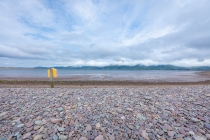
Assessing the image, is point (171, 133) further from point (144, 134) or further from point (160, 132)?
point (144, 134)

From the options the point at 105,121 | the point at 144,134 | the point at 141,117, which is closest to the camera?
the point at 144,134

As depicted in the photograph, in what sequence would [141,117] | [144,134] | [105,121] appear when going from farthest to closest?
[141,117]
[105,121]
[144,134]

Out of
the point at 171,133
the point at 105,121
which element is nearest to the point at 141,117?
the point at 171,133

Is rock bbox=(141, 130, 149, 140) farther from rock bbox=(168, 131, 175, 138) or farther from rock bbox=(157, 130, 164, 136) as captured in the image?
rock bbox=(168, 131, 175, 138)

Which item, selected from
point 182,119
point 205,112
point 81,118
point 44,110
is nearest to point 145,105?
point 182,119

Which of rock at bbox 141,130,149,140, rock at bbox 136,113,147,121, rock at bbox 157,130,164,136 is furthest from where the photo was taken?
rock at bbox 136,113,147,121

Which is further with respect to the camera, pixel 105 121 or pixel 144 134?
pixel 105 121

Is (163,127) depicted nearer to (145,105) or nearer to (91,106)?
(145,105)

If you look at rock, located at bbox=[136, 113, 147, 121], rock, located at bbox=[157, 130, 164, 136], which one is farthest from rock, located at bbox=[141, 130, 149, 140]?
rock, located at bbox=[136, 113, 147, 121]

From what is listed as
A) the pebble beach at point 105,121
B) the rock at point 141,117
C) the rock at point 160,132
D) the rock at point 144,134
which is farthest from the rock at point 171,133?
the rock at point 141,117

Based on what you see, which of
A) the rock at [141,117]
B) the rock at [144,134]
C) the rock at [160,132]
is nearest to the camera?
the rock at [144,134]

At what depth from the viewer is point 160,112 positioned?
372 centimetres

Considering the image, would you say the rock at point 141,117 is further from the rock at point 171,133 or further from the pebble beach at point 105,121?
the rock at point 171,133

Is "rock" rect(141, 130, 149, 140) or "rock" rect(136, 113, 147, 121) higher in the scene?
"rock" rect(136, 113, 147, 121)
